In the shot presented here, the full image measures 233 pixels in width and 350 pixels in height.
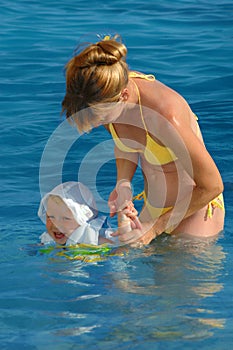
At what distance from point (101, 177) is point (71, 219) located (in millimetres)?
1940

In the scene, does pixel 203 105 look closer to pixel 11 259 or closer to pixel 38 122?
pixel 38 122

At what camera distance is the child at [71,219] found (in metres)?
4.39

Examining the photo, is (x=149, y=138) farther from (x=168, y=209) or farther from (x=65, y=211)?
(x=65, y=211)

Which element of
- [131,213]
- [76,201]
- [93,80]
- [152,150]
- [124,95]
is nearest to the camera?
[93,80]

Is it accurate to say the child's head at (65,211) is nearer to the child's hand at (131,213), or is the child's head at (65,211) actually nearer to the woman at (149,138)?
the woman at (149,138)

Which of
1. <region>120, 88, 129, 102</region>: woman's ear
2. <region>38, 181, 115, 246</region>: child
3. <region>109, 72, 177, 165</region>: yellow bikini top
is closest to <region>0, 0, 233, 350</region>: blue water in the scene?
<region>38, 181, 115, 246</region>: child

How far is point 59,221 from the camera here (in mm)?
4434

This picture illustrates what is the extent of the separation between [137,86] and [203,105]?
12.6 feet

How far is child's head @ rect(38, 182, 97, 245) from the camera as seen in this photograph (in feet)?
14.4

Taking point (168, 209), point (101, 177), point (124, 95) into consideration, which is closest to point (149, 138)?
point (124, 95)

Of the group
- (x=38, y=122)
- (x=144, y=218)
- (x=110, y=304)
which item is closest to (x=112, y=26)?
(x=38, y=122)

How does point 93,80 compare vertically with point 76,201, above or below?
above

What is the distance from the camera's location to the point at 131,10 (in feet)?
37.9

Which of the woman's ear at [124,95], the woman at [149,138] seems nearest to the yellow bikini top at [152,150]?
the woman at [149,138]
